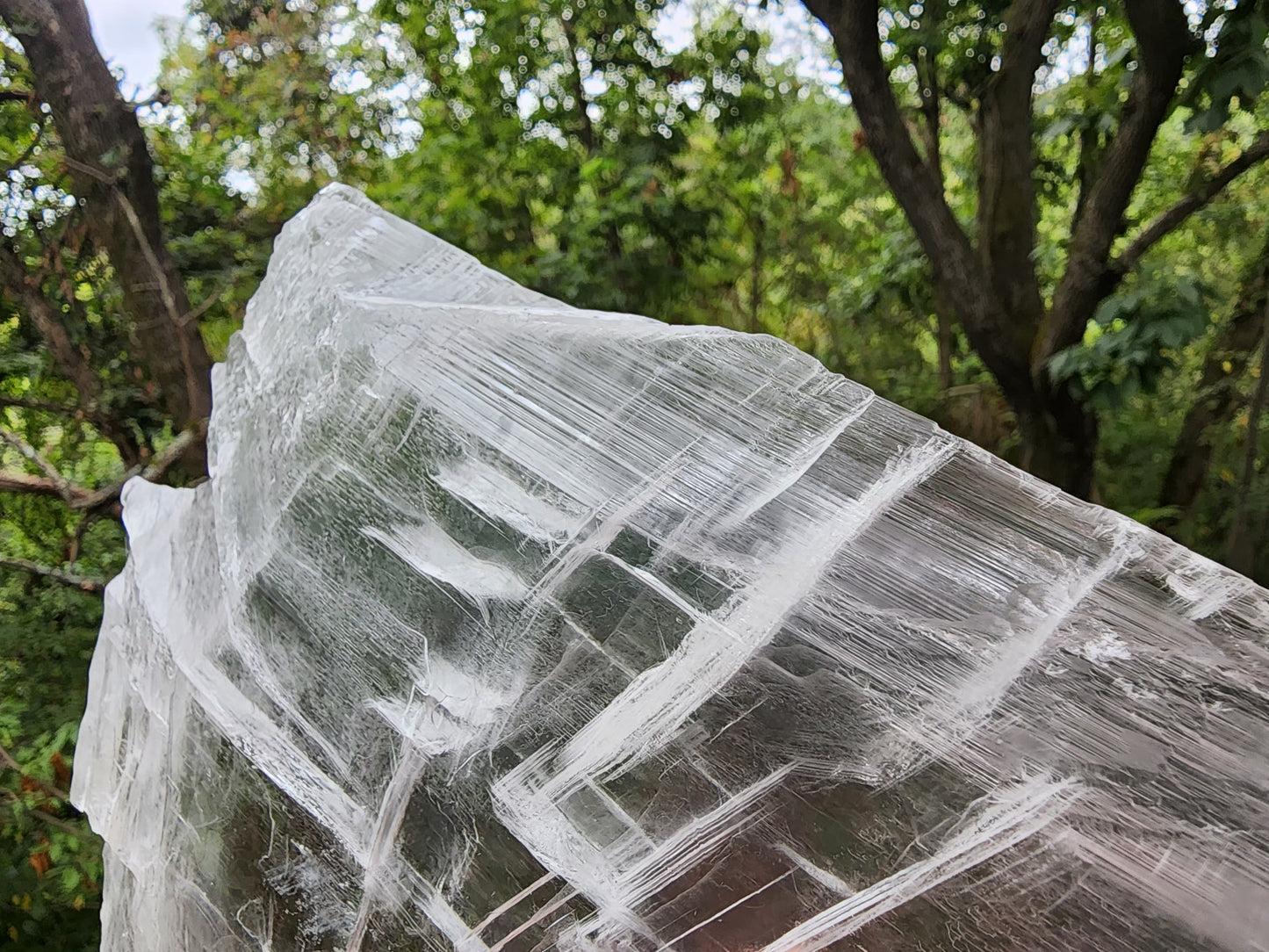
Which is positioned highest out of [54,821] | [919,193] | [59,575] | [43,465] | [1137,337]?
[919,193]

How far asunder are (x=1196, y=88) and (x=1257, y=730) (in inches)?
63.5

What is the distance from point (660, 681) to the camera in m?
0.98

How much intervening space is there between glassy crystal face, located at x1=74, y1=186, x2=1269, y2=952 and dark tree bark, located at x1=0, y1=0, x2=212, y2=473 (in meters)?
1.37

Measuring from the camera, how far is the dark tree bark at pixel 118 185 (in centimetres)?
221

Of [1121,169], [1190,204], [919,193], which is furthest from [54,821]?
[1190,204]

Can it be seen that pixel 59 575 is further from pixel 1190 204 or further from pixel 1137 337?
pixel 1190 204

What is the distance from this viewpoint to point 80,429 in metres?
2.79

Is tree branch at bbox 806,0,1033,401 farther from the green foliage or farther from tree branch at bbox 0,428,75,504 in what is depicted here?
tree branch at bbox 0,428,75,504

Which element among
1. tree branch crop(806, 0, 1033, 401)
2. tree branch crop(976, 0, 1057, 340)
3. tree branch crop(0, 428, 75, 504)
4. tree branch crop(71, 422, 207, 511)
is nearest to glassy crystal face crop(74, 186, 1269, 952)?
tree branch crop(71, 422, 207, 511)

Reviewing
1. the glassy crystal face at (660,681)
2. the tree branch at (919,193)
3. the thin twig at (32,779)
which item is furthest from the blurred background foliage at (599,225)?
the glassy crystal face at (660,681)

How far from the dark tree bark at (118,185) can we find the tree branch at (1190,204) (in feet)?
9.22

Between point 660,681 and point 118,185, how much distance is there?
7.62ft

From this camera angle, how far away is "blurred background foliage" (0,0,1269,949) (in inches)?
91.4

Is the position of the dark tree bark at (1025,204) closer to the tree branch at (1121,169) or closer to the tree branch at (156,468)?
the tree branch at (1121,169)
